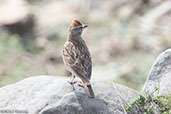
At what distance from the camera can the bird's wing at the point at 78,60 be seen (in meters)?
6.76

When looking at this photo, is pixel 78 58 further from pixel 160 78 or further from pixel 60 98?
pixel 160 78

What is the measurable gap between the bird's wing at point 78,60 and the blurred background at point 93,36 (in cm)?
341

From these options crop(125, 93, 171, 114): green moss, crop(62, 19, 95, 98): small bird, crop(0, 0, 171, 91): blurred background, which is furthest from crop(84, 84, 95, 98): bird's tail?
crop(0, 0, 171, 91): blurred background

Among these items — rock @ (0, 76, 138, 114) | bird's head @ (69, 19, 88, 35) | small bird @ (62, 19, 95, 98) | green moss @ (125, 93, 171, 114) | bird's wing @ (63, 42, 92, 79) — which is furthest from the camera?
bird's head @ (69, 19, 88, 35)

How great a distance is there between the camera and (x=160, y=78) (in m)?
7.10

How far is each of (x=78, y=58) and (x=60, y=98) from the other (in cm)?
109

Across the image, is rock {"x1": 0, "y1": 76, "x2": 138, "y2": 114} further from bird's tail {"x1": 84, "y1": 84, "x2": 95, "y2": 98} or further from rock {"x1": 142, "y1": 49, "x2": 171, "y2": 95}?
rock {"x1": 142, "y1": 49, "x2": 171, "y2": 95}

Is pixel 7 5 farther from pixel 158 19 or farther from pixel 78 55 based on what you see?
pixel 78 55

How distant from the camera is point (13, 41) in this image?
13047 mm

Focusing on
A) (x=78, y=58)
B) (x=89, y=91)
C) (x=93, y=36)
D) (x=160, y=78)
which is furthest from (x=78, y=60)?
(x=93, y=36)

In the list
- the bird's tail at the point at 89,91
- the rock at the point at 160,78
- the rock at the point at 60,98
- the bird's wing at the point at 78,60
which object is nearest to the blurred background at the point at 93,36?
the bird's wing at the point at 78,60

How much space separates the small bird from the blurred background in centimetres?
316

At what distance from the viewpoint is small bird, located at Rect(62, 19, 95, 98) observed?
6.56 m

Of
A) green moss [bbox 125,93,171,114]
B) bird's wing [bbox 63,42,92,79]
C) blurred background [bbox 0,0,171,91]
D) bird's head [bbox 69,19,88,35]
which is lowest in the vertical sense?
green moss [bbox 125,93,171,114]
